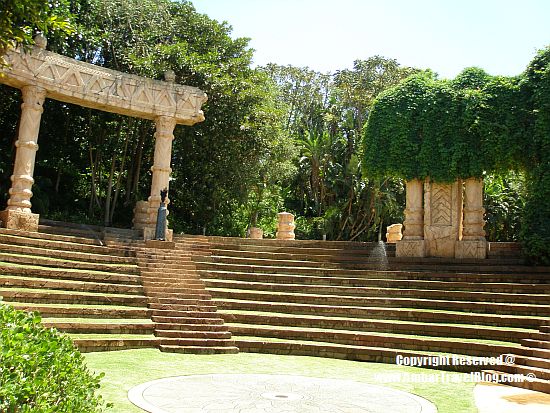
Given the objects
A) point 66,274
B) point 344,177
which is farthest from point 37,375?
point 344,177

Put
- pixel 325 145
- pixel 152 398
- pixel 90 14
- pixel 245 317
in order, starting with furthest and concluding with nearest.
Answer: pixel 325 145 < pixel 90 14 < pixel 245 317 < pixel 152 398

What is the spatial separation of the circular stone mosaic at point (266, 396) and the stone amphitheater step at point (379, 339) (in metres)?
2.78

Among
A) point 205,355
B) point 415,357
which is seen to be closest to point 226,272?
point 205,355

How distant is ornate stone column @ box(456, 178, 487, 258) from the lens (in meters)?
15.8

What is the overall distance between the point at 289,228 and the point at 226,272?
741 centimetres

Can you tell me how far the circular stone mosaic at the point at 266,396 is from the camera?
608 cm

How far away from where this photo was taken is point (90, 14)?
21.2 metres

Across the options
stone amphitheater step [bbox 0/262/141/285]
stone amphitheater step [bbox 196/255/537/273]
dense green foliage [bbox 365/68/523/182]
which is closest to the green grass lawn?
stone amphitheater step [bbox 0/262/141/285]

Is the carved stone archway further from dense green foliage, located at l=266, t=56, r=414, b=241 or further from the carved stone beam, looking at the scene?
dense green foliage, located at l=266, t=56, r=414, b=241

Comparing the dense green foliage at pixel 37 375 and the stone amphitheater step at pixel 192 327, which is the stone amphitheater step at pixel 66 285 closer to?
the stone amphitheater step at pixel 192 327

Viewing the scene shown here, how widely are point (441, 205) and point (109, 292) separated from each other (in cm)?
1043

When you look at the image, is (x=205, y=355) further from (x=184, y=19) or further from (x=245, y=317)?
(x=184, y=19)

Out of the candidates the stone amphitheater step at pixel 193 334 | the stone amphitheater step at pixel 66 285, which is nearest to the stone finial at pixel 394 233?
the stone amphitheater step at pixel 66 285

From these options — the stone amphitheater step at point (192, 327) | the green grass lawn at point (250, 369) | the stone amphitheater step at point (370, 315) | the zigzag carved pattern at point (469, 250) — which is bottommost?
the green grass lawn at point (250, 369)
